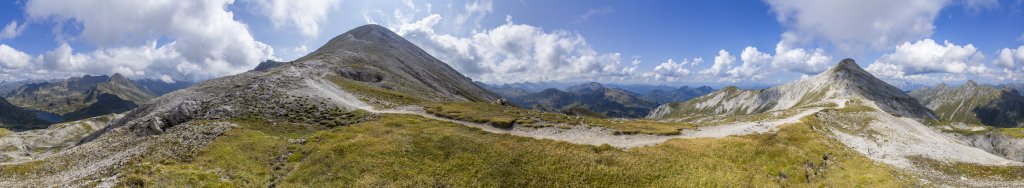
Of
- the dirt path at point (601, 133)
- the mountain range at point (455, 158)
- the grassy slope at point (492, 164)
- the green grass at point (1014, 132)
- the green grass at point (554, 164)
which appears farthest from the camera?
the green grass at point (1014, 132)

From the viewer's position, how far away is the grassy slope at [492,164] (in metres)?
32.0

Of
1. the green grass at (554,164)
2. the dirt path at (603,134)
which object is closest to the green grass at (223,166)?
the green grass at (554,164)

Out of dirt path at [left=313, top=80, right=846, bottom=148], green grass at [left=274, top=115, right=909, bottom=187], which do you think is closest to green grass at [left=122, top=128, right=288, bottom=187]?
green grass at [left=274, top=115, right=909, bottom=187]

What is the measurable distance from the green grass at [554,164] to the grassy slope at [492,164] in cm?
8

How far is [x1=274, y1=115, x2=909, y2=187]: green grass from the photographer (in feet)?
106

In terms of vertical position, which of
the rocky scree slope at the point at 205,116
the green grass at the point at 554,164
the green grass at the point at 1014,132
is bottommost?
the green grass at the point at 1014,132

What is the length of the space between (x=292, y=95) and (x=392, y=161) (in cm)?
4756

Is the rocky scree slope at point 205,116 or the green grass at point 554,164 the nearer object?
the green grass at point 554,164

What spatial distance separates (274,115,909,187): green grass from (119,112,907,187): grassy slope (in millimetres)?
83

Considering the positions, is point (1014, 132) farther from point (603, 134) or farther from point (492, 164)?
point (492, 164)

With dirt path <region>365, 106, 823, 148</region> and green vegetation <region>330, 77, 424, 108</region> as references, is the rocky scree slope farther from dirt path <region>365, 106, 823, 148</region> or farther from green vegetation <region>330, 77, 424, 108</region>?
dirt path <region>365, 106, 823, 148</region>

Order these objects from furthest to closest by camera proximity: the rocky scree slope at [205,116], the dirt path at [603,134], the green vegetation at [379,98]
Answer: the green vegetation at [379,98] → the dirt path at [603,134] → the rocky scree slope at [205,116]

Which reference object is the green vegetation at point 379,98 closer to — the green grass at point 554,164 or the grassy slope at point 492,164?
the grassy slope at point 492,164

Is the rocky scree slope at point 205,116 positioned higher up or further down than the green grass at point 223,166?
higher up
